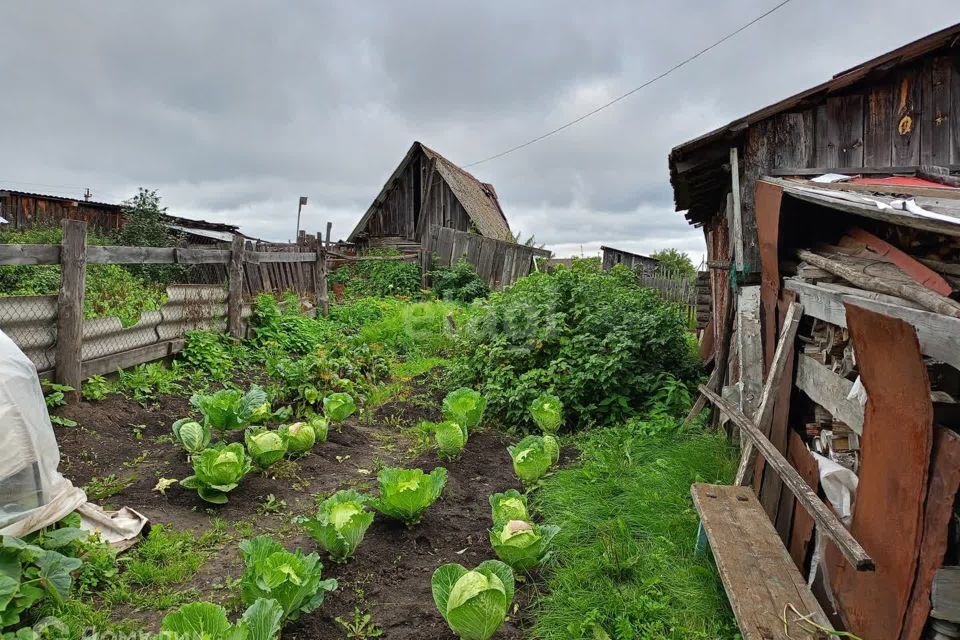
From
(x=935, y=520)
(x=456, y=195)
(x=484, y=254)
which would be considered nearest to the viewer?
(x=935, y=520)

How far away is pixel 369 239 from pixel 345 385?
1439 centimetres

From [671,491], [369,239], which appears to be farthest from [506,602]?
[369,239]

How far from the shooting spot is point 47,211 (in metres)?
18.9

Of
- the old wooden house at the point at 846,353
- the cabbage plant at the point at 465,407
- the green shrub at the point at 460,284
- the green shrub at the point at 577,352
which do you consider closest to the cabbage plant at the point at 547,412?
the green shrub at the point at 577,352

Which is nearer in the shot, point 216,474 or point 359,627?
point 359,627

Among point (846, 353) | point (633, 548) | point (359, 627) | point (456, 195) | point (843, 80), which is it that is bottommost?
point (359, 627)

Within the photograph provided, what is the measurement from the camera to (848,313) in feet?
7.87

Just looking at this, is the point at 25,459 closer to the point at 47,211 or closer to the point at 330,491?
the point at 330,491

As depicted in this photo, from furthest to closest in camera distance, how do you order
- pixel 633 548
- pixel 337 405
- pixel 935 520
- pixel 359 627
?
pixel 337 405 < pixel 633 548 < pixel 359 627 < pixel 935 520

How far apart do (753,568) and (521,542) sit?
116cm

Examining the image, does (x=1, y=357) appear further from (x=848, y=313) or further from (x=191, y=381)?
(x=848, y=313)

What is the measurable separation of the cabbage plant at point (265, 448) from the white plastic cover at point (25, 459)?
117 cm

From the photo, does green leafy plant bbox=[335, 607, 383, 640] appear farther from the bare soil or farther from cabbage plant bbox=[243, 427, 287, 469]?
cabbage plant bbox=[243, 427, 287, 469]

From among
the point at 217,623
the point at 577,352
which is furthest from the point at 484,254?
the point at 217,623
